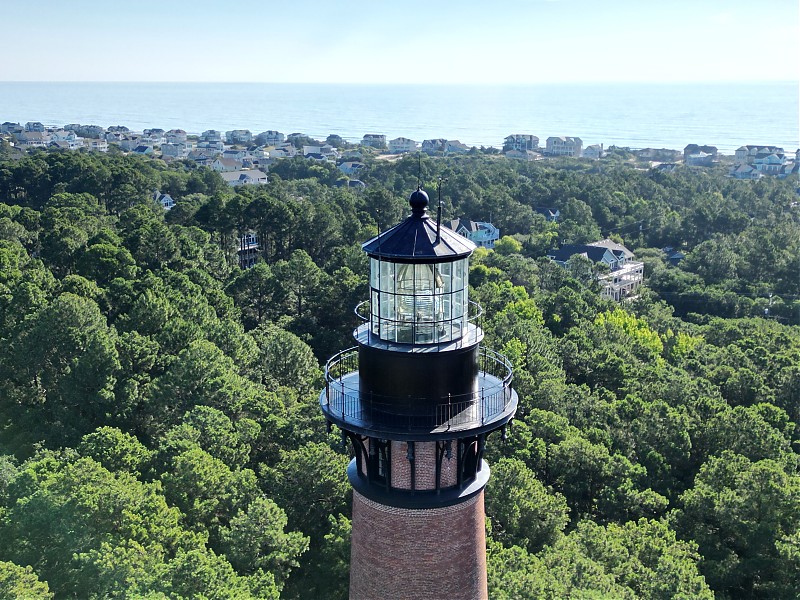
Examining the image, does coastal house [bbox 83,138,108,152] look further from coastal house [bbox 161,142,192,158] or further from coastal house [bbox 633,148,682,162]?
coastal house [bbox 633,148,682,162]

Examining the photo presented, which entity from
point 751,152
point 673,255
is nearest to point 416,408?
point 673,255

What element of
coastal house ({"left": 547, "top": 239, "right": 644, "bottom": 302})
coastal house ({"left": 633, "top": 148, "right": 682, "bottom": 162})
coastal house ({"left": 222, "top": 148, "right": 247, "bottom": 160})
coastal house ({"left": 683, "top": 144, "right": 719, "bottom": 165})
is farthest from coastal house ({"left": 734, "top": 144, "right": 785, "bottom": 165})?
coastal house ({"left": 222, "top": 148, "right": 247, "bottom": 160})

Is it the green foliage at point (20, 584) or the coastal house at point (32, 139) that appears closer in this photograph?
the green foliage at point (20, 584)

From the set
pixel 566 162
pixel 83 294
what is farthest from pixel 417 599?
pixel 566 162

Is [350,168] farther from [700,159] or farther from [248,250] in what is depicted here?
[700,159]

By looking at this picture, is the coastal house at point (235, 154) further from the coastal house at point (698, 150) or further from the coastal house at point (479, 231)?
the coastal house at point (698, 150)

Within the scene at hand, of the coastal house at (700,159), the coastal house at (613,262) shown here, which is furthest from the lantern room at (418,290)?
the coastal house at (700,159)
